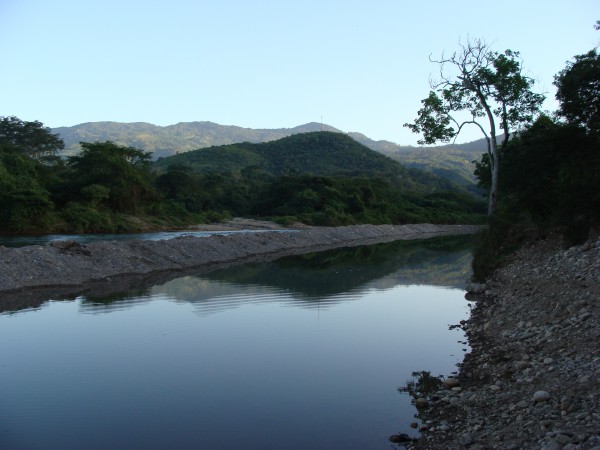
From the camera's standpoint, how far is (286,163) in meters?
116

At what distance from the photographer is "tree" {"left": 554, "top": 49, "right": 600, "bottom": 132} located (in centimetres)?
1639

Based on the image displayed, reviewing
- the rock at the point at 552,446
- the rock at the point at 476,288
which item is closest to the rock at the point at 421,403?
the rock at the point at 552,446

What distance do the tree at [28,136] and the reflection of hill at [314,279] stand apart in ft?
136

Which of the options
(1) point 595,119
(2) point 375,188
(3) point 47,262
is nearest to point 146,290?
(3) point 47,262

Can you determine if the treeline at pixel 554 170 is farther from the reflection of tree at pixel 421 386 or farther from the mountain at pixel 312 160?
the mountain at pixel 312 160

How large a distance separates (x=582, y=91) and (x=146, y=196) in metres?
38.8

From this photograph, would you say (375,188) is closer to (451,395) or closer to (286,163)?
(286,163)

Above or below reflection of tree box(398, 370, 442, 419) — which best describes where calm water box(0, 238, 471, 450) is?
below

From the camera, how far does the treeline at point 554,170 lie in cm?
1414

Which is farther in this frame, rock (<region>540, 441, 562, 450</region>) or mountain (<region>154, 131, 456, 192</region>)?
mountain (<region>154, 131, 456, 192</region>)

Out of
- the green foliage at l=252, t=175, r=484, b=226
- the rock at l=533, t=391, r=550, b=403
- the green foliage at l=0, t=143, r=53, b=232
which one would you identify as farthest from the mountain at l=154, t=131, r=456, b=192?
the rock at l=533, t=391, r=550, b=403

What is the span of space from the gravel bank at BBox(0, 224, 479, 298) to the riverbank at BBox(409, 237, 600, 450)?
13862 mm

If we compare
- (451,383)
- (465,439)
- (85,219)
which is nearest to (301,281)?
(451,383)

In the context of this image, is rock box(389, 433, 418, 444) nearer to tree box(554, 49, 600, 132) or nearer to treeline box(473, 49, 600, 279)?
treeline box(473, 49, 600, 279)
